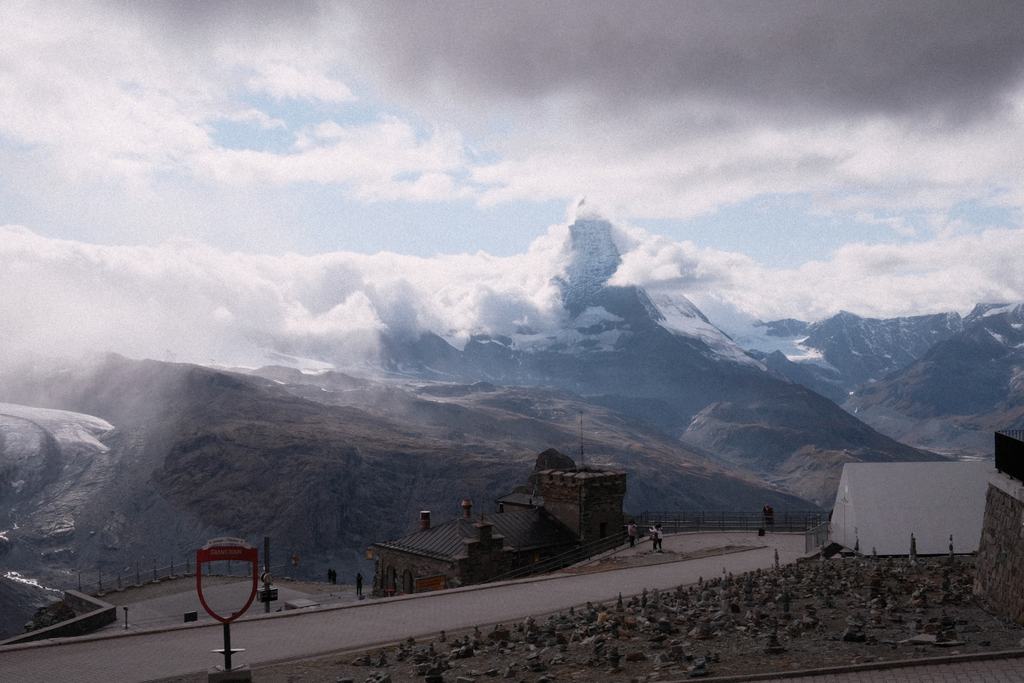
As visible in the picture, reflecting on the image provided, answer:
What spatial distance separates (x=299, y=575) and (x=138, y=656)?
305 feet

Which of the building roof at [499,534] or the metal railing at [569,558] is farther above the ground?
the building roof at [499,534]

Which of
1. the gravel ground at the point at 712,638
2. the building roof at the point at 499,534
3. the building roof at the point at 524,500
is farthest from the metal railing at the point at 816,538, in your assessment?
the building roof at the point at 524,500

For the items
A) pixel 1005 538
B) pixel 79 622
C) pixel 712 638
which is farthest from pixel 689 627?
pixel 79 622

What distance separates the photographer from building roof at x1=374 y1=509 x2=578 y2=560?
35.3 meters

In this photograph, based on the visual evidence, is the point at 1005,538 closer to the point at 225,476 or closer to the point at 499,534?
the point at 499,534

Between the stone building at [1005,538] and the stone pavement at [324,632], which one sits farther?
the stone pavement at [324,632]

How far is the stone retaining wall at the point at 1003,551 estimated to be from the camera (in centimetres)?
1468

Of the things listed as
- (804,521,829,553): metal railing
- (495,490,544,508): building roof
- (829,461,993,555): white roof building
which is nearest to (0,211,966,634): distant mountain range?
(495,490,544,508): building roof

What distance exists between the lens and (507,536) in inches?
1491

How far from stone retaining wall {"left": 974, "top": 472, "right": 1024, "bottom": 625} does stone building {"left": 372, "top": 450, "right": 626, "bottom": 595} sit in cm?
2027

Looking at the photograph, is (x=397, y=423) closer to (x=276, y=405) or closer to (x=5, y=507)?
(x=276, y=405)

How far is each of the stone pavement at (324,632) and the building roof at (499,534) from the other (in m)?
8.58

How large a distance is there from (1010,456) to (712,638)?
7.66 meters

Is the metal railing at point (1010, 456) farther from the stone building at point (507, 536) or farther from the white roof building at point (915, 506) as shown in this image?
the stone building at point (507, 536)
